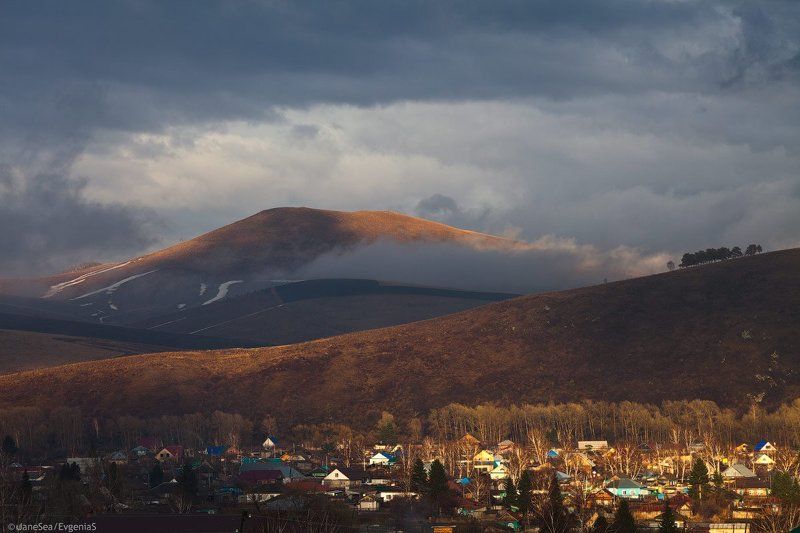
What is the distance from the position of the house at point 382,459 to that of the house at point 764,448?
1532 inches

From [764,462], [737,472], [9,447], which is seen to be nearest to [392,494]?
[737,472]

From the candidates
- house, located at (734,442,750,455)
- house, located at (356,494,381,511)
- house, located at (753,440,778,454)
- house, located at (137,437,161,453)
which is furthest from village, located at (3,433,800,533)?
house, located at (137,437,161,453)

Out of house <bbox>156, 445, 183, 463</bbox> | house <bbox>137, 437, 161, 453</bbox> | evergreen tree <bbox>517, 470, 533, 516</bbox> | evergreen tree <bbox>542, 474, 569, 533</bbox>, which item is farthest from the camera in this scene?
house <bbox>137, 437, 161, 453</bbox>

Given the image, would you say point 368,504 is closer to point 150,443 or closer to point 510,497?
point 510,497

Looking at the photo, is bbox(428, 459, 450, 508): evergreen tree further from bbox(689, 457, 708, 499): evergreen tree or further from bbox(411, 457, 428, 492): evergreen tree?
bbox(689, 457, 708, 499): evergreen tree

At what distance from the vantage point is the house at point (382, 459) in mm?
138750

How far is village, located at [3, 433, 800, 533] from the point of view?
84812 mm

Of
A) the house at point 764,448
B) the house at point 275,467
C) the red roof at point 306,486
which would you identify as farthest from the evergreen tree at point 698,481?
the house at point 275,467

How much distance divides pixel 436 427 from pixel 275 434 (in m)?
22.0

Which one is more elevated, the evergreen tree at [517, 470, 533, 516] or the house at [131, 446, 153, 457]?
the house at [131, 446, 153, 457]

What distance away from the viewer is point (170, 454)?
147875 millimetres

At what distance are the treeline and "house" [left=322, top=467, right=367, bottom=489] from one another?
3015 cm

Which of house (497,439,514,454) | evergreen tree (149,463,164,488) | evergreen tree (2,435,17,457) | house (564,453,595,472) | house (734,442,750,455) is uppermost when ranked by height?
evergreen tree (2,435,17,457)

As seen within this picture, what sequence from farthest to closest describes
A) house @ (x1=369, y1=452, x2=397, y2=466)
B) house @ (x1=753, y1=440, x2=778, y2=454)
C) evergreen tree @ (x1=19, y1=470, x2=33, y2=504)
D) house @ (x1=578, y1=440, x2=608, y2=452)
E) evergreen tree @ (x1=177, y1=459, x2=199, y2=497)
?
house @ (x1=578, y1=440, x2=608, y2=452), house @ (x1=369, y1=452, x2=397, y2=466), house @ (x1=753, y1=440, x2=778, y2=454), evergreen tree @ (x1=177, y1=459, x2=199, y2=497), evergreen tree @ (x1=19, y1=470, x2=33, y2=504)
